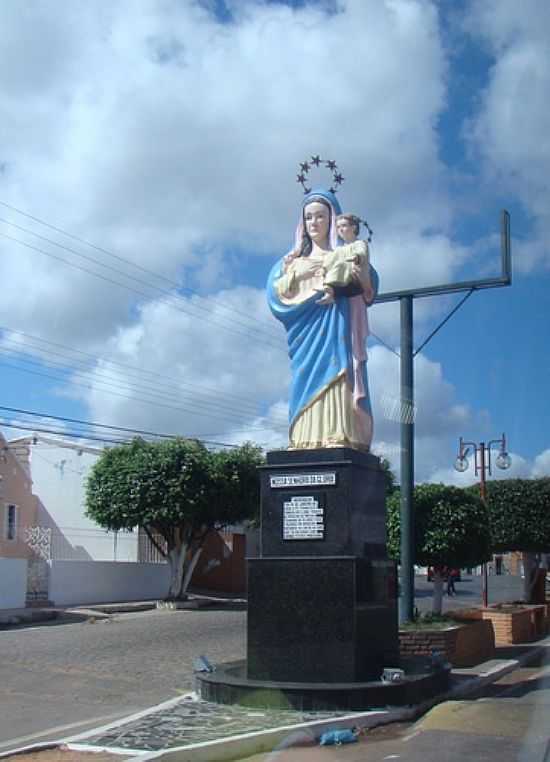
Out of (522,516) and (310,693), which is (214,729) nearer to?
(310,693)

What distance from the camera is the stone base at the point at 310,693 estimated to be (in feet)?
31.1

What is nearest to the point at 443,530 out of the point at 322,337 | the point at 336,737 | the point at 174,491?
the point at 322,337

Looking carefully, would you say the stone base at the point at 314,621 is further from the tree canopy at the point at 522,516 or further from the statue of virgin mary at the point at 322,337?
the tree canopy at the point at 522,516

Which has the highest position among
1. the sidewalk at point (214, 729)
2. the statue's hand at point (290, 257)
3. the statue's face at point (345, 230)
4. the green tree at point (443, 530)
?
the statue's face at point (345, 230)

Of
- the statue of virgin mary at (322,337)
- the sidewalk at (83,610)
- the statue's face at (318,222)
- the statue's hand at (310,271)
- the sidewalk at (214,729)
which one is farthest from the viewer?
the sidewalk at (83,610)

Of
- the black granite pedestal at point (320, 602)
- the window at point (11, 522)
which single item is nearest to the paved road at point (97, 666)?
the black granite pedestal at point (320, 602)

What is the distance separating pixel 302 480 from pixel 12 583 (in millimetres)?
15787

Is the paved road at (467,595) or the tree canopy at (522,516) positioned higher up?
the tree canopy at (522,516)

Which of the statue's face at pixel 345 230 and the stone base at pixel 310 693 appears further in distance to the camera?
the statue's face at pixel 345 230

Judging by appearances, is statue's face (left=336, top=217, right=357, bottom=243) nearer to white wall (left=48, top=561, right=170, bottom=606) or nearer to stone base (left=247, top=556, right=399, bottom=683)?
stone base (left=247, top=556, right=399, bottom=683)

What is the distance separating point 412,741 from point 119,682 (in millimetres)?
5605

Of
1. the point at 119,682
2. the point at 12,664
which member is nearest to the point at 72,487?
the point at 12,664

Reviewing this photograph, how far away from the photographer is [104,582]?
29.2 m

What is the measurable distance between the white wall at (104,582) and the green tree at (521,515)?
1266 cm
